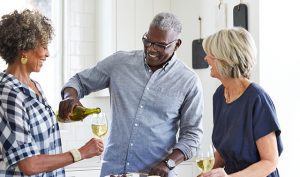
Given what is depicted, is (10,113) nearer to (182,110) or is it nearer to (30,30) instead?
(30,30)

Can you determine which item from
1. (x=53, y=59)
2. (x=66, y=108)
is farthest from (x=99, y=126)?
(x=53, y=59)

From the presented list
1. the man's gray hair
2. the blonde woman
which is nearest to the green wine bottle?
the man's gray hair

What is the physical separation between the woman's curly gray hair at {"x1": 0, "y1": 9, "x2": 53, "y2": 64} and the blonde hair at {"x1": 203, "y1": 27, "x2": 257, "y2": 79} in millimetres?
668

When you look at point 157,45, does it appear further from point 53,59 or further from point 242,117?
point 53,59

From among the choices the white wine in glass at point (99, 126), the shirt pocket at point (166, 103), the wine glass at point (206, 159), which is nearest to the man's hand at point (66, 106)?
the white wine in glass at point (99, 126)

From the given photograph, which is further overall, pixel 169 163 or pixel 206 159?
pixel 169 163

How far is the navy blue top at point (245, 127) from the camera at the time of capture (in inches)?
65.0

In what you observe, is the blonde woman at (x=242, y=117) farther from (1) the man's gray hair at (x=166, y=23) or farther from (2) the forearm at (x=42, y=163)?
(2) the forearm at (x=42, y=163)

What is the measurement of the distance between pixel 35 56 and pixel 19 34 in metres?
0.10

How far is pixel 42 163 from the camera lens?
1565mm

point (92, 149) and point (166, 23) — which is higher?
point (166, 23)

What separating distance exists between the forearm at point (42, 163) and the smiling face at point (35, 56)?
1.13 ft

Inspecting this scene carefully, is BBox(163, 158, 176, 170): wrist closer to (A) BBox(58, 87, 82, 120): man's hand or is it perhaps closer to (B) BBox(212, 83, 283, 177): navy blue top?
(B) BBox(212, 83, 283, 177): navy blue top

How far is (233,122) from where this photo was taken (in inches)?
68.7
